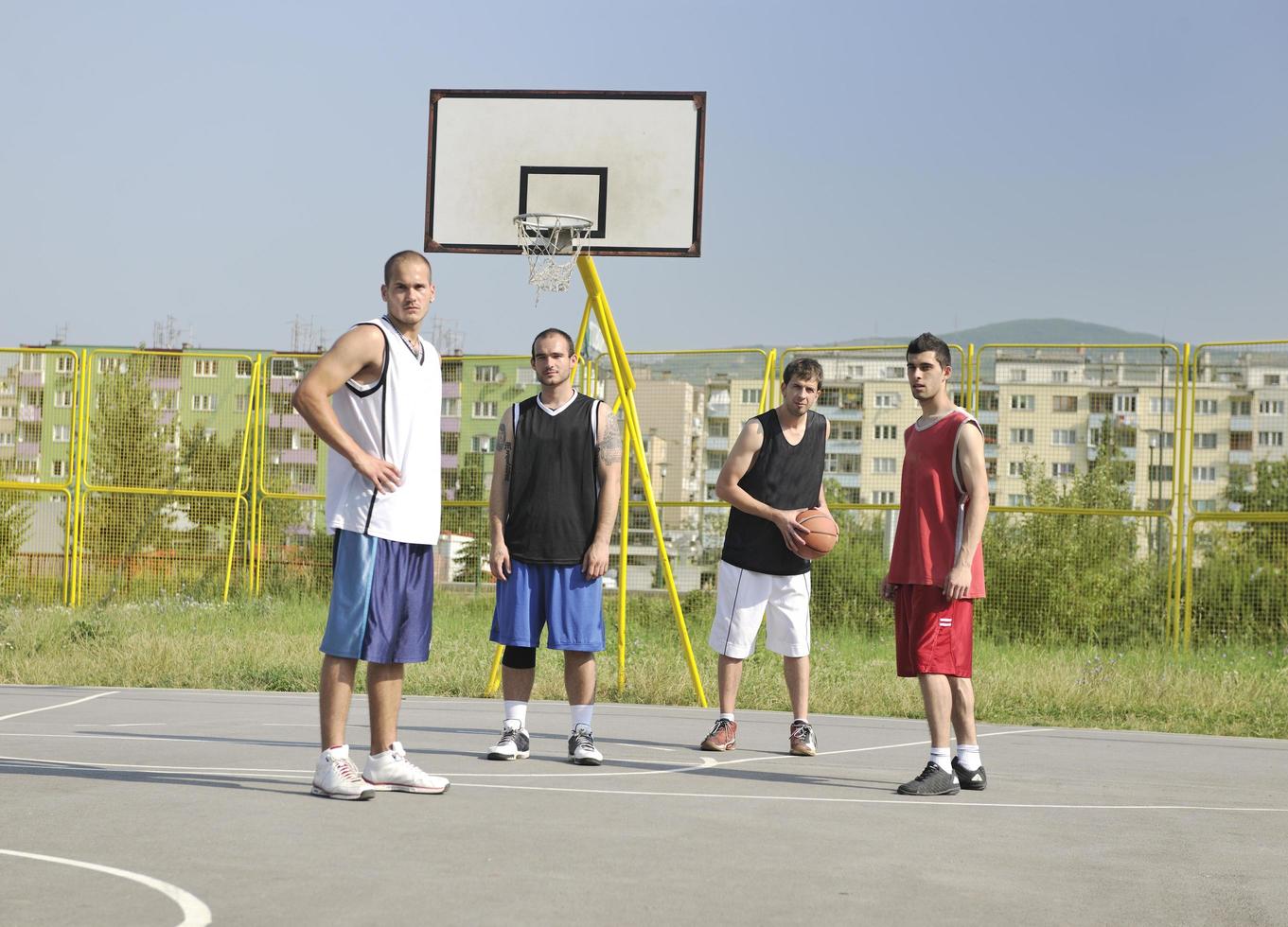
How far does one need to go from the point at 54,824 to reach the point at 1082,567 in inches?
491

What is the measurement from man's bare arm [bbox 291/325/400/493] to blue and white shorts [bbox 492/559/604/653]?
1.49m

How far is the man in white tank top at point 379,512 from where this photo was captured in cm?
609

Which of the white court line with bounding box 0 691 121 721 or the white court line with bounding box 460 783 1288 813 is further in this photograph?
the white court line with bounding box 0 691 121 721

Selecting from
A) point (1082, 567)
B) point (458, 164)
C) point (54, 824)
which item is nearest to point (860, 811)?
point (54, 824)

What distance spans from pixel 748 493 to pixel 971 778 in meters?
2.10

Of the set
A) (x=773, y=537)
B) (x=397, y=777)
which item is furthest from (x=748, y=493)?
(x=397, y=777)

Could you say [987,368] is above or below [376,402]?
above

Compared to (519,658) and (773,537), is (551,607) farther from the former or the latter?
(773,537)

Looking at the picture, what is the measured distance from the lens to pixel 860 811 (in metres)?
6.23

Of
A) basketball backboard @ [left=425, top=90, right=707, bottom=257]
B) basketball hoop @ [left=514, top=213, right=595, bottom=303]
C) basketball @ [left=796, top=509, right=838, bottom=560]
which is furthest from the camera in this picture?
basketball backboard @ [left=425, top=90, right=707, bottom=257]

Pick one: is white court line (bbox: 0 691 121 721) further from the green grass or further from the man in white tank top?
the man in white tank top

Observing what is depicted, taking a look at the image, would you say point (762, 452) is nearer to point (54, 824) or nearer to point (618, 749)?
point (618, 749)

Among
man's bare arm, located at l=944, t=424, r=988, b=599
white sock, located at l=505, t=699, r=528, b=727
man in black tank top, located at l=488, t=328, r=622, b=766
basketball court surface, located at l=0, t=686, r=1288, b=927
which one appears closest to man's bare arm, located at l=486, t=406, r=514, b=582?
man in black tank top, located at l=488, t=328, r=622, b=766

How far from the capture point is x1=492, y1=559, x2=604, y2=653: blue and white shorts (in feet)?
24.4
